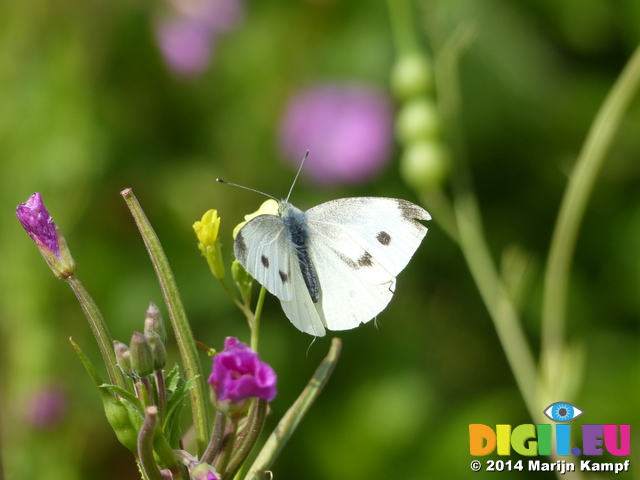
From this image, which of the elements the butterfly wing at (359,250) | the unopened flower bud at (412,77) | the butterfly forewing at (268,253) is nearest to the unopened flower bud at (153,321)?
the butterfly forewing at (268,253)

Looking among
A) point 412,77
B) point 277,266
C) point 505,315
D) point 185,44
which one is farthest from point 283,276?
point 185,44

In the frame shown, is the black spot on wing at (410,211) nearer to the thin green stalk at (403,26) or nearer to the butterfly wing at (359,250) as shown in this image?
the butterfly wing at (359,250)

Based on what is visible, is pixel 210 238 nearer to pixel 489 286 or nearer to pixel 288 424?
pixel 288 424

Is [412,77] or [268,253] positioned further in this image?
[412,77]

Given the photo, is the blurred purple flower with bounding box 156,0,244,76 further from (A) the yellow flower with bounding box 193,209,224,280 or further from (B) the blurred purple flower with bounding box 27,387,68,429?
(A) the yellow flower with bounding box 193,209,224,280

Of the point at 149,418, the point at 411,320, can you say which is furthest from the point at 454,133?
the point at 149,418

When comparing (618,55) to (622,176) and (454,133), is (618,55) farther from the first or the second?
(454,133)

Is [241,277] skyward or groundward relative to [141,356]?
skyward

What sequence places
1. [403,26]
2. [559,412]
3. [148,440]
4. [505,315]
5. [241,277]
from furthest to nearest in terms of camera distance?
[403,26], [505,315], [559,412], [241,277], [148,440]
